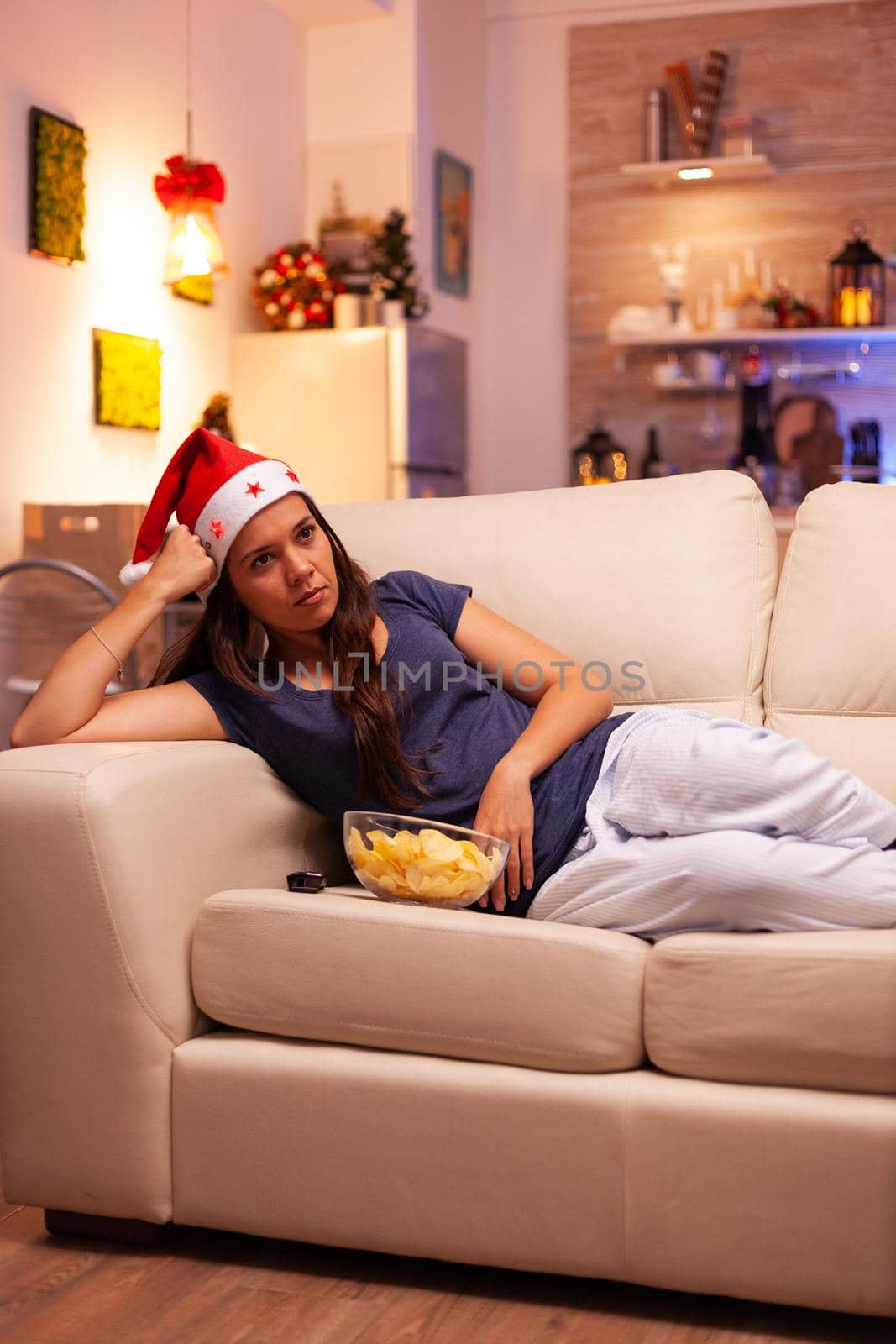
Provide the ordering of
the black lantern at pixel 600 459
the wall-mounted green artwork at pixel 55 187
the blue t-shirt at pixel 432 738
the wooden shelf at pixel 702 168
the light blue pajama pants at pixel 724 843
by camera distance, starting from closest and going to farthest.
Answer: the light blue pajama pants at pixel 724 843 → the blue t-shirt at pixel 432 738 → the wall-mounted green artwork at pixel 55 187 → the wooden shelf at pixel 702 168 → the black lantern at pixel 600 459

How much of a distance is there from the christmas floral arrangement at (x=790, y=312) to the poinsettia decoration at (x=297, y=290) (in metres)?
1.65

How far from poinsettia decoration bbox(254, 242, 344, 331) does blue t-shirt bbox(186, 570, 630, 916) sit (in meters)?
3.01

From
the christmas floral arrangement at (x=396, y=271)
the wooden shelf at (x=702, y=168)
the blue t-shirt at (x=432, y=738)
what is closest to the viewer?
the blue t-shirt at (x=432, y=738)

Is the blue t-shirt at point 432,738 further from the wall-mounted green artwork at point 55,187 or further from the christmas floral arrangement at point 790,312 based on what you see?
the christmas floral arrangement at point 790,312

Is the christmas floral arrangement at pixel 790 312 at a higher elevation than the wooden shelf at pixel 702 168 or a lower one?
lower

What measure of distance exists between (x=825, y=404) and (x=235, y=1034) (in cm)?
438

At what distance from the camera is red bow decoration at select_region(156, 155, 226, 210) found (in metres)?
4.36

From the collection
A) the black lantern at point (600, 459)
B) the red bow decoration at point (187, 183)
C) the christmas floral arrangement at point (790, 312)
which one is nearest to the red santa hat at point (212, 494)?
the red bow decoration at point (187, 183)

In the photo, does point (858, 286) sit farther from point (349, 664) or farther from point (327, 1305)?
point (327, 1305)

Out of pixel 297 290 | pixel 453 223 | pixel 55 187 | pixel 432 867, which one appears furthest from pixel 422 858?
pixel 453 223

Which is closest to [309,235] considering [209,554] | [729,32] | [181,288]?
[181,288]

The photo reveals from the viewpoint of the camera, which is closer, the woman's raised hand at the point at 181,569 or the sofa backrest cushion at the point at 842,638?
the woman's raised hand at the point at 181,569

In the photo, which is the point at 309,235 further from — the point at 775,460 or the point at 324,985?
the point at 324,985

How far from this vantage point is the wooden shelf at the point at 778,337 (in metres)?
5.36
